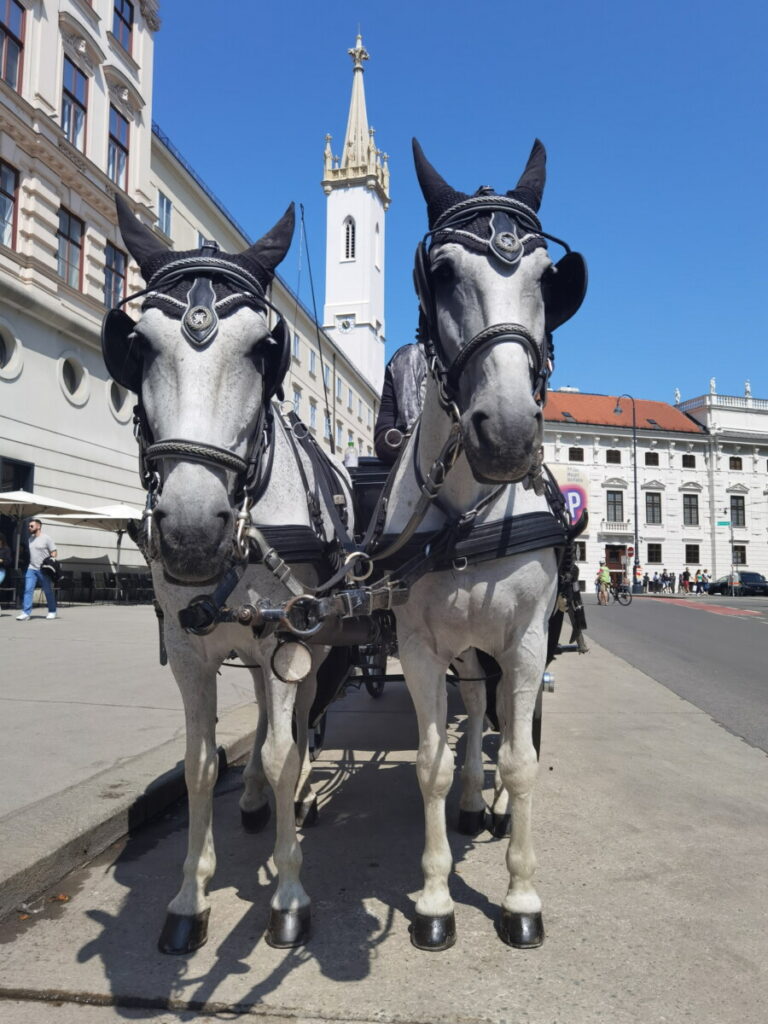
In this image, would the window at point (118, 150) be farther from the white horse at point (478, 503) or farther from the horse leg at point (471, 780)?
the white horse at point (478, 503)

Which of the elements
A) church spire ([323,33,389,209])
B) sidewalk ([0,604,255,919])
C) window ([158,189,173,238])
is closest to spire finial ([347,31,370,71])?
church spire ([323,33,389,209])

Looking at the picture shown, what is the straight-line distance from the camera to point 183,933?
8.86 ft

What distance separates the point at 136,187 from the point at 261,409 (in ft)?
82.1

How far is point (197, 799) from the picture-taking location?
293 centimetres

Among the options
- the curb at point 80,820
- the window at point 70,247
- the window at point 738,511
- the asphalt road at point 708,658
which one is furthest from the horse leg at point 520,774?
the window at point 738,511

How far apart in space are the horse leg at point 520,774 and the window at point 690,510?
217 feet

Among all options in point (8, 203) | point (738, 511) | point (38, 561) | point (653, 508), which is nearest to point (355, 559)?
point (38, 561)

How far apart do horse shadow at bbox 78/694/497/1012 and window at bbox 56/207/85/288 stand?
19822mm

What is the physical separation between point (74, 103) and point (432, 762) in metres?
24.3

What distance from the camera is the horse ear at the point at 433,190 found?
257cm

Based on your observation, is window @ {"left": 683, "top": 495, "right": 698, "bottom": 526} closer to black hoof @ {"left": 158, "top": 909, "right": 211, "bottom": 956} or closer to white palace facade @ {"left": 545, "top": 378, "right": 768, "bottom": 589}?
white palace facade @ {"left": 545, "top": 378, "right": 768, "bottom": 589}

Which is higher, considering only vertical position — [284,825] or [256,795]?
[284,825]

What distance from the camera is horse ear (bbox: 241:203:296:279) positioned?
8.79 ft

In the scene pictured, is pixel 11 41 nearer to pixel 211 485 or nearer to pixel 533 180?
pixel 533 180
